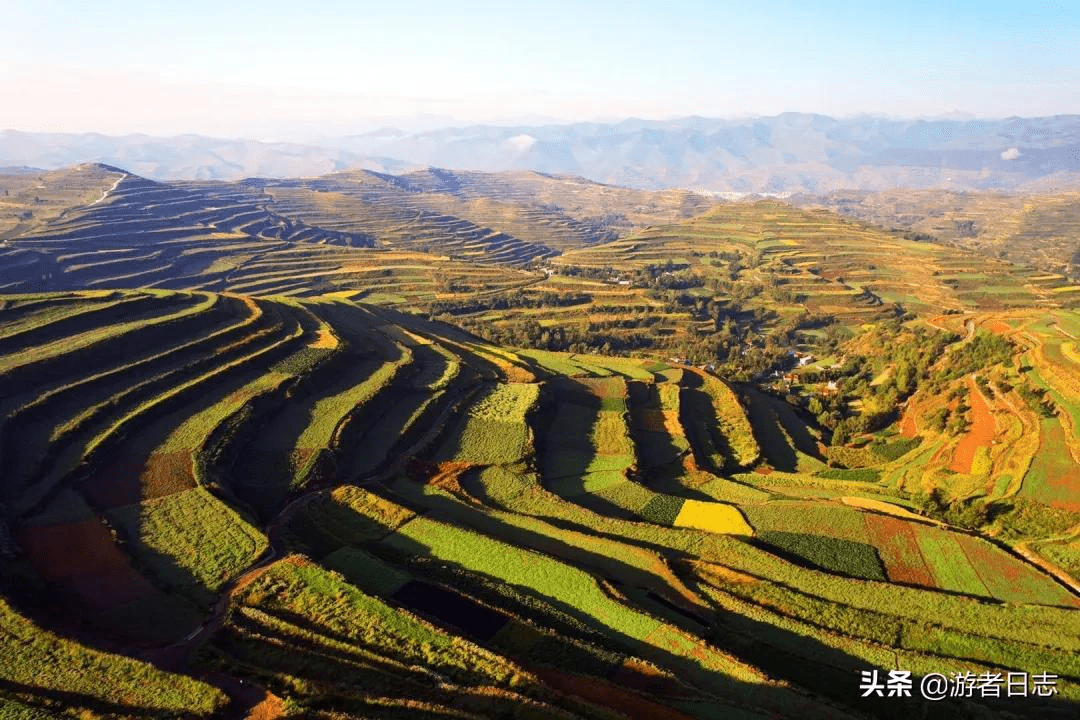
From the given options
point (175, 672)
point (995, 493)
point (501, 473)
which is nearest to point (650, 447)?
point (501, 473)

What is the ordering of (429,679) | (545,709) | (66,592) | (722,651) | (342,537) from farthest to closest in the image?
(342,537), (66,592), (722,651), (429,679), (545,709)

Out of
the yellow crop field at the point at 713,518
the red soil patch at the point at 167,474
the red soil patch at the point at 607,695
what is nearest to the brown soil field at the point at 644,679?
the red soil patch at the point at 607,695

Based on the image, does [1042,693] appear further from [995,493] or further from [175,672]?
[175,672]

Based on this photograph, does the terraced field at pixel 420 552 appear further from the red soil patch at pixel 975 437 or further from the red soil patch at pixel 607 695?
the red soil patch at pixel 975 437

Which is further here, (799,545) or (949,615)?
(799,545)

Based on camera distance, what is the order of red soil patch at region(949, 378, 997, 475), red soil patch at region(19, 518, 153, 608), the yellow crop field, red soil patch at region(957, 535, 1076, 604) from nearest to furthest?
red soil patch at region(19, 518, 153, 608) < red soil patch at region(957, 535, 1076, 604) < the yellow crop field < red soil patch at region(949, 378, 997, 475)

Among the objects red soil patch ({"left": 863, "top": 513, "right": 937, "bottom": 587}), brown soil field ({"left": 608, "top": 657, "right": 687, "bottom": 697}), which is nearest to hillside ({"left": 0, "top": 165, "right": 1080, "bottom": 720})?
brown soil field ({"left": 608, "top": 657, "right": 687, "bottom": 697})

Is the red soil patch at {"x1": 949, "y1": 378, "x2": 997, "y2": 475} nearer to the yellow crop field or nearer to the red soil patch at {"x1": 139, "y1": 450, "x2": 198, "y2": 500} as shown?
the yellow crop field
